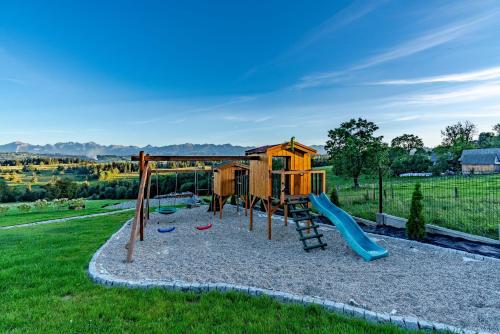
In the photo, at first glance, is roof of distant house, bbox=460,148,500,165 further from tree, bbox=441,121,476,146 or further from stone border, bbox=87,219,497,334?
stone border, bbox=87,219,497,334

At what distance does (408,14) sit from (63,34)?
1818 cm

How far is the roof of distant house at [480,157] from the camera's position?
119 ft

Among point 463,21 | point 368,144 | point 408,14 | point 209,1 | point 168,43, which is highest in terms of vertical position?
point 209,1

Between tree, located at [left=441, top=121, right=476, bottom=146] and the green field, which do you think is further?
tree, located at [left=441, top=121, right=476, bottom=146]

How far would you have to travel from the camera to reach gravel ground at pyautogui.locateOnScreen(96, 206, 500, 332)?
372 centimetres

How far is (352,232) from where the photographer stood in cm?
671

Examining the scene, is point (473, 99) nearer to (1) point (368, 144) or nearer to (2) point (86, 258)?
(1) point (368, 144)

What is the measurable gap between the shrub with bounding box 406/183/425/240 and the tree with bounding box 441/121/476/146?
70.9 metres

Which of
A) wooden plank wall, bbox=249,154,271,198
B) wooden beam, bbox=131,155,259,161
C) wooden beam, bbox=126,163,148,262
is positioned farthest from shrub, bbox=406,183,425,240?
wooden beam, bbox=126,163,148,262

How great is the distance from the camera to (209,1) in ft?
43.3

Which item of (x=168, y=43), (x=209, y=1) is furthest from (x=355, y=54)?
(x=168, y=43)

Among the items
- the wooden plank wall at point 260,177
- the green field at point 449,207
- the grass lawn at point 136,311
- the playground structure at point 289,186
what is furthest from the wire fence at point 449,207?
the grass lawn at point 136,311

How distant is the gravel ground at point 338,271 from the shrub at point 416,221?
0.67 metres

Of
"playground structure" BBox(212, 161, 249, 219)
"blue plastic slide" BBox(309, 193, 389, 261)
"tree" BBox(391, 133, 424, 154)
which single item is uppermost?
"tree" BBox(391, 133, 424, 154)
